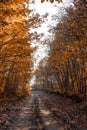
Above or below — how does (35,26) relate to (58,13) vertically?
below

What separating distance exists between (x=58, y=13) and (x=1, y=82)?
52.7 ft

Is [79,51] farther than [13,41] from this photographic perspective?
Yes

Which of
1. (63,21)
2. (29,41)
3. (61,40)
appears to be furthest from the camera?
(61,40)

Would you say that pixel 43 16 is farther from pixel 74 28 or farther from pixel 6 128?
pixel 6 128

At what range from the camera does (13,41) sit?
20.2 m

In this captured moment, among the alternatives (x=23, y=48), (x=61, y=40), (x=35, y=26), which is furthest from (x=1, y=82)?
(x=35, y=26)

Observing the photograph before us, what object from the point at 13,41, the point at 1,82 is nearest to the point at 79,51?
the point at 13,41

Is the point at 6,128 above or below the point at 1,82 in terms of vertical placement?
below

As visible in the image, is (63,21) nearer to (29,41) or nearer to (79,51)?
(79,51)

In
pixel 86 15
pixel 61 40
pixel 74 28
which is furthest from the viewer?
pixel 61 40

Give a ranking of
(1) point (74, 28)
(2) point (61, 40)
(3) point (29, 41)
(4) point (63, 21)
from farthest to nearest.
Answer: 1. (2) point (61, 40)
2. (4) point (63, 21)
3. (1) point (74, 28)
4. (3) point (29, 41)

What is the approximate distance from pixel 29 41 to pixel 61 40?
39.6ft

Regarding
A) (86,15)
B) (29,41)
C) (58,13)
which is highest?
(58,13)

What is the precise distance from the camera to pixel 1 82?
38438 mm
